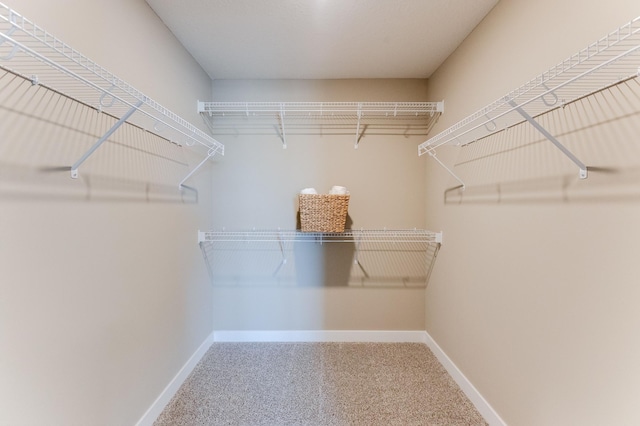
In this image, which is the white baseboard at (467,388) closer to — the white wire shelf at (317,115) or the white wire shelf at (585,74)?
the white wire shelf at (585,74)

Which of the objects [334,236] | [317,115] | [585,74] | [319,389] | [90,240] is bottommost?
[319,389]

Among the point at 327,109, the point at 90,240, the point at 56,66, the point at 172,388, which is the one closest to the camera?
the point at 56,66

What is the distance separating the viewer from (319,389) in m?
1.91

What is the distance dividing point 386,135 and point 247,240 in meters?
1.38

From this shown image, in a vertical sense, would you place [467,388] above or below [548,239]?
below

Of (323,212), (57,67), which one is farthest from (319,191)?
(57,67)

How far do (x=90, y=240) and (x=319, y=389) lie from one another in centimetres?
146

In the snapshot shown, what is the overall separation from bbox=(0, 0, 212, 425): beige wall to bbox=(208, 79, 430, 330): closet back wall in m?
0.62

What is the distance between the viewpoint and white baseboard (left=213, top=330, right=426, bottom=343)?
257 cm

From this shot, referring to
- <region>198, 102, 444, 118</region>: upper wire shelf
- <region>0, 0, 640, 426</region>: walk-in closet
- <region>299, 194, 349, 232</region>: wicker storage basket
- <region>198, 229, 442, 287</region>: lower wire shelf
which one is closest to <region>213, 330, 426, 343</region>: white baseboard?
<region>0, 0, 640, 426</region>: walk-in closet

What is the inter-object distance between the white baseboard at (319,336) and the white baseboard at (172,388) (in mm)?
209

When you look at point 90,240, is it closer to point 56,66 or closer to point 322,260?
point 56,66

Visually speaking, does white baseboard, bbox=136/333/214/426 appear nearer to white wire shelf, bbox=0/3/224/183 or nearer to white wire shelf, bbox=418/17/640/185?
white wire shelf, bbox=0/3/224/183

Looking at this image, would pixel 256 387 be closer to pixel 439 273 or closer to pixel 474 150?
pixel 439 273
